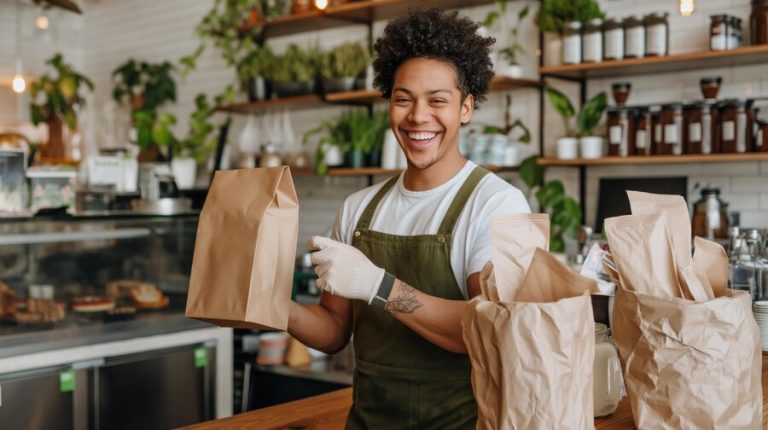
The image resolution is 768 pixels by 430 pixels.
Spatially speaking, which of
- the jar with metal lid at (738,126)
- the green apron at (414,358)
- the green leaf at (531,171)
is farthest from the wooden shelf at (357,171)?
the green apron at (414,358)

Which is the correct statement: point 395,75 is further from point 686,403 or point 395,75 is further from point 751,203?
point 751,203

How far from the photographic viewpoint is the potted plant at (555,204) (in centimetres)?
417

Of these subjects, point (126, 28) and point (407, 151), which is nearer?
point (407, 151)

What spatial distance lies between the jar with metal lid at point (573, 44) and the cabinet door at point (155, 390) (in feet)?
7.18

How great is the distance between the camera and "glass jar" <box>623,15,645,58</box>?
3867 mm

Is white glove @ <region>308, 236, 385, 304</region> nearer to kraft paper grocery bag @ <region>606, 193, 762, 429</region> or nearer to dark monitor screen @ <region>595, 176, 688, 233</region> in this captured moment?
kraft paper grocery bag @ <region>606, 193, 762, 429</region>

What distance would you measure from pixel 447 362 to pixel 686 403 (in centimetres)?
64

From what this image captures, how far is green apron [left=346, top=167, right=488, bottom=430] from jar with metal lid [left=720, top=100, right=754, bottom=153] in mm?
2122

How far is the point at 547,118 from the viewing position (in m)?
4.50

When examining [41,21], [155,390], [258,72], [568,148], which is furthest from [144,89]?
[568,148]

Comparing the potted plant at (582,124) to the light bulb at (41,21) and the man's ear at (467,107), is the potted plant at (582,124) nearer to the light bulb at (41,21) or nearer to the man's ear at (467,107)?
the man's ear at (467,107)

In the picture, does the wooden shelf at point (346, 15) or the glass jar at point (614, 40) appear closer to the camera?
the glass jar at point (614, 40)

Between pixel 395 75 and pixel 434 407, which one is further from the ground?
pixel 395 75

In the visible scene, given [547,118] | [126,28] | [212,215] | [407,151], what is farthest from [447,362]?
[126,28]
